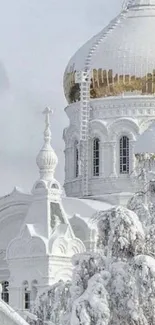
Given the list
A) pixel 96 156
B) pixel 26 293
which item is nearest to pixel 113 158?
pixel 96 156

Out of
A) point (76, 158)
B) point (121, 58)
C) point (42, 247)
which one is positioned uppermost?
point (121, 58)

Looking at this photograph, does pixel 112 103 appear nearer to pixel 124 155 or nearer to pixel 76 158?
pixel 124 155

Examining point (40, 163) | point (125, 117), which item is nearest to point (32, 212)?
point (40, 163)

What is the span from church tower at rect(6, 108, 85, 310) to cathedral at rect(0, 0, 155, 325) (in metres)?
0.04

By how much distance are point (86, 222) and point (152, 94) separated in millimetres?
4679

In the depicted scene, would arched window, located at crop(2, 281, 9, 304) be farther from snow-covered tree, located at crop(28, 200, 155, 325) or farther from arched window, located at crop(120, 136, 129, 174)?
snow-covered tree, located at crop(28, 200, 155, 325)

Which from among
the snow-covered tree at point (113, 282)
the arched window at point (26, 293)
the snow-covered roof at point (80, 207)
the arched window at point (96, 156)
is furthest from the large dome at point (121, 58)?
the snow-covered tree at point (113, 282)

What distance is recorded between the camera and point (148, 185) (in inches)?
896

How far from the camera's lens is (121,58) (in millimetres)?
37656

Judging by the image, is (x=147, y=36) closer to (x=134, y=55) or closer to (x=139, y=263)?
(x=134, y=55)

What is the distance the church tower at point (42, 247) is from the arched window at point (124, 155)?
124 inches

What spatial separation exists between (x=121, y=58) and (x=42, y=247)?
21.6 ft

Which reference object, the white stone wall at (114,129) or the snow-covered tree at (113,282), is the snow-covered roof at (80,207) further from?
the snow-covered tree at (113,282)

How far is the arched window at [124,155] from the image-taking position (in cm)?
3731
